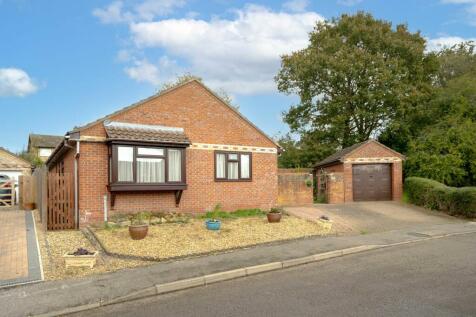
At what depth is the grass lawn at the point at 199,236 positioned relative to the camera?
30.5 ft

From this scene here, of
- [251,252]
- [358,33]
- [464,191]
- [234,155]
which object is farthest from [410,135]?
[251,252]

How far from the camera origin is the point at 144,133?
1291 cm

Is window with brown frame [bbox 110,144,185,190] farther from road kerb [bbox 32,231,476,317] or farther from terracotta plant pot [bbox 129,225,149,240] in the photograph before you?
road kerb [bbox 32,231,476,317]

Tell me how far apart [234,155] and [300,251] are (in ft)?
21.9

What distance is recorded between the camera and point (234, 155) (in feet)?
50.6

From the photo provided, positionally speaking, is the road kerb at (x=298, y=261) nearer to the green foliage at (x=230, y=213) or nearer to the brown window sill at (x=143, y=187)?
the green foliage at (x=230, y=213)

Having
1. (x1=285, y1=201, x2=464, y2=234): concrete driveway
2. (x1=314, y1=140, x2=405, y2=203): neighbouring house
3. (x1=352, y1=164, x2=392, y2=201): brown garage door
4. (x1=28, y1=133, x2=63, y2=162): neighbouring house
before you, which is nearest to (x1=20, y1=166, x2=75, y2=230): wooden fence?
(x1=285, y1=201, x2=464, y2=234): concrete driveway

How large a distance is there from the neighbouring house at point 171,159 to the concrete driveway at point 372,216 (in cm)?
234

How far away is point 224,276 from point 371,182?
15683 mm

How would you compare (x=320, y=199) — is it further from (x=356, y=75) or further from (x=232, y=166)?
(x=356, y=75)

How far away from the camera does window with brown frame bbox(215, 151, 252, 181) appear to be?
15.0 metres

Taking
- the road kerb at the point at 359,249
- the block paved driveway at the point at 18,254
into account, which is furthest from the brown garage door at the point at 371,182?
the block paved driveway at the point at 18,254

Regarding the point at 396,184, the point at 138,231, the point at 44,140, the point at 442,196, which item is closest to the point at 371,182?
the point at 396,184

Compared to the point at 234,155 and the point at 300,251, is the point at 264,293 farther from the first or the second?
the point at 234,155
